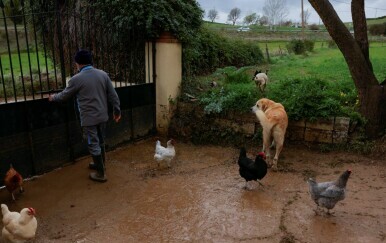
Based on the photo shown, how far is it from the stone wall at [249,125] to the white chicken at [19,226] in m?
4.36

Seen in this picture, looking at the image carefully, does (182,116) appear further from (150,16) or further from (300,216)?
(300,216)

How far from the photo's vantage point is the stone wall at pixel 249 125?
21.3 ft

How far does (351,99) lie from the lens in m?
7.17

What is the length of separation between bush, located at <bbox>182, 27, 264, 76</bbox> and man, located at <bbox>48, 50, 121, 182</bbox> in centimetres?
336

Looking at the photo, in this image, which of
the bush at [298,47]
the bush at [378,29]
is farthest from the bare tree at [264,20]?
the bush at [298,47]

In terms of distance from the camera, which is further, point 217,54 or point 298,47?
point 298,47

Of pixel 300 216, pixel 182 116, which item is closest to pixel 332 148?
pixel 300 216

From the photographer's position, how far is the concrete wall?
7.27m

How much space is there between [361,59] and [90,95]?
5.19 meters

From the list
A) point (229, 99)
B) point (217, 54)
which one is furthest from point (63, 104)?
point (217, 54)

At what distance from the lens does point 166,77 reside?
743 centimetres

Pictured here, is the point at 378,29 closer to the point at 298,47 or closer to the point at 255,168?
the point at 298,47

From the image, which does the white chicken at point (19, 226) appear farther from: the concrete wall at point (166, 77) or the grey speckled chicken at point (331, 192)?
the concrete wall at point (166, 77)

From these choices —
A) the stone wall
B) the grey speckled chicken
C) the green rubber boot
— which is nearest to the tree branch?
the stone wall
